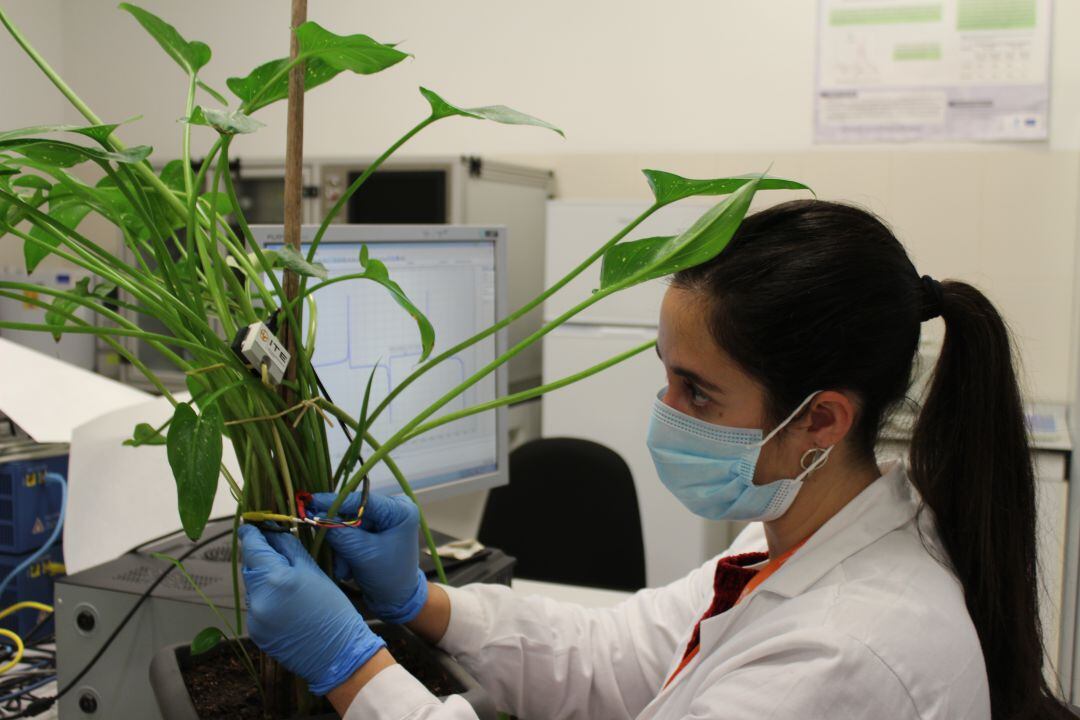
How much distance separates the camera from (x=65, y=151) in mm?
724

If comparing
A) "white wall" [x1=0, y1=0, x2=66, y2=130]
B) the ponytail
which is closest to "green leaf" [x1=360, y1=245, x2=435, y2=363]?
the ponytail

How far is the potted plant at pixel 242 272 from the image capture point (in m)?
0.72

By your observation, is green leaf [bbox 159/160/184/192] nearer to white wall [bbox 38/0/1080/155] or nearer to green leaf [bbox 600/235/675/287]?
green leaf [bbox 600/235/675/287]

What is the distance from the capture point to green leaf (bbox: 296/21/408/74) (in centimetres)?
73

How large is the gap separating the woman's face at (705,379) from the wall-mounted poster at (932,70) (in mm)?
2529

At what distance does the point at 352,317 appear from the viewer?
1.34 meters

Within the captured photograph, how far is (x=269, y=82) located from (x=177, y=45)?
0.12 meters

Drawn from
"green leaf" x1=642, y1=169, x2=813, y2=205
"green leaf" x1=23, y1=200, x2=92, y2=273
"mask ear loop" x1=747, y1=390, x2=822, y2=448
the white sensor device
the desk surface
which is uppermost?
"green leaf" x1=642, y1=169, x2=813, y2=205

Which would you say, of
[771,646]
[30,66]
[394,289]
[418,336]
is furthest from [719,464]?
A: [30,66]

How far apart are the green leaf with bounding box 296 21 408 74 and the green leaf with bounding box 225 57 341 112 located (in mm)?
43

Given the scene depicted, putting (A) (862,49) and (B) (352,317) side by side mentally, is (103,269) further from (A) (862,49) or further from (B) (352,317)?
(A) (862,49)

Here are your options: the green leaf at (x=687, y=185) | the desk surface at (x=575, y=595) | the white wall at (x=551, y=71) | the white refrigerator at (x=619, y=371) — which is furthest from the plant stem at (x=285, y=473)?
the white wall at (x=551, y=71)

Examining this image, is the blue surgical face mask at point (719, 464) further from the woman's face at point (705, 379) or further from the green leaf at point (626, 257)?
the green leaf at point (626, 257)

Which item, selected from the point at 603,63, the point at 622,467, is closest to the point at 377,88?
the point at 603,63
